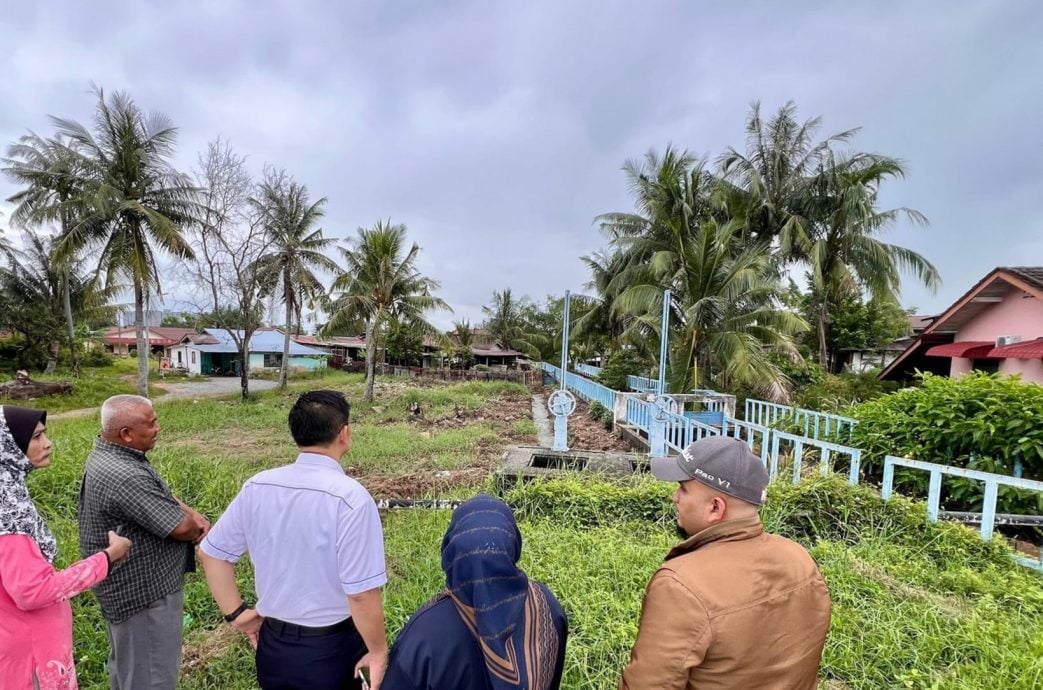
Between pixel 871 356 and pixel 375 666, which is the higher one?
pixel 871 356

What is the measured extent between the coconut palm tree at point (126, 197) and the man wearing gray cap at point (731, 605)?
15.8m

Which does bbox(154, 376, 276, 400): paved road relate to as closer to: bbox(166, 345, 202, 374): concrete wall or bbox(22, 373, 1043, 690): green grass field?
bbox(166, 345, 202, 374): concrete wall

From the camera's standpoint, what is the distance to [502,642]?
1.10 meters

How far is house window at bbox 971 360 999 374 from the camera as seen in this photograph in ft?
30.5

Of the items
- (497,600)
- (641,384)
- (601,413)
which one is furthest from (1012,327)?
(497,600)

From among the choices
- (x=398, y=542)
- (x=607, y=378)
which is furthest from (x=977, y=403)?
(x=607, y=378)

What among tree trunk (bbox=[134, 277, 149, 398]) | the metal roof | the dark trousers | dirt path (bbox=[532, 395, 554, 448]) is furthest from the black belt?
the metal roof

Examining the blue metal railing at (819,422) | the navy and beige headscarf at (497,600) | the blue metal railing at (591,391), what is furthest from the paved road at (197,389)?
the navy and beige headscarf at (497,600)

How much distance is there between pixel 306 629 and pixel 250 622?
12.3 inches

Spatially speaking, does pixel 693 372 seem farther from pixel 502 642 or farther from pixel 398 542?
pixel 502 642

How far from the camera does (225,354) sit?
3188 cm

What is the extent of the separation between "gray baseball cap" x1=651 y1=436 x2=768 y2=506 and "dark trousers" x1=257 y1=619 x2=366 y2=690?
1.29 meters

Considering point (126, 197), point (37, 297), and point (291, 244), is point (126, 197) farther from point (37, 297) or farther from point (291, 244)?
point (37, 297)

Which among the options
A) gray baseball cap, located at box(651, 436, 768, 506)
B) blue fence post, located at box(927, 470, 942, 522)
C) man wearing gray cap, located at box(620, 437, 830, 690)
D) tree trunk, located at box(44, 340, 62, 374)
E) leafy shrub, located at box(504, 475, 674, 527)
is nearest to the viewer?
man wearing gray cap, located at box(620, 437, 830, 690)
